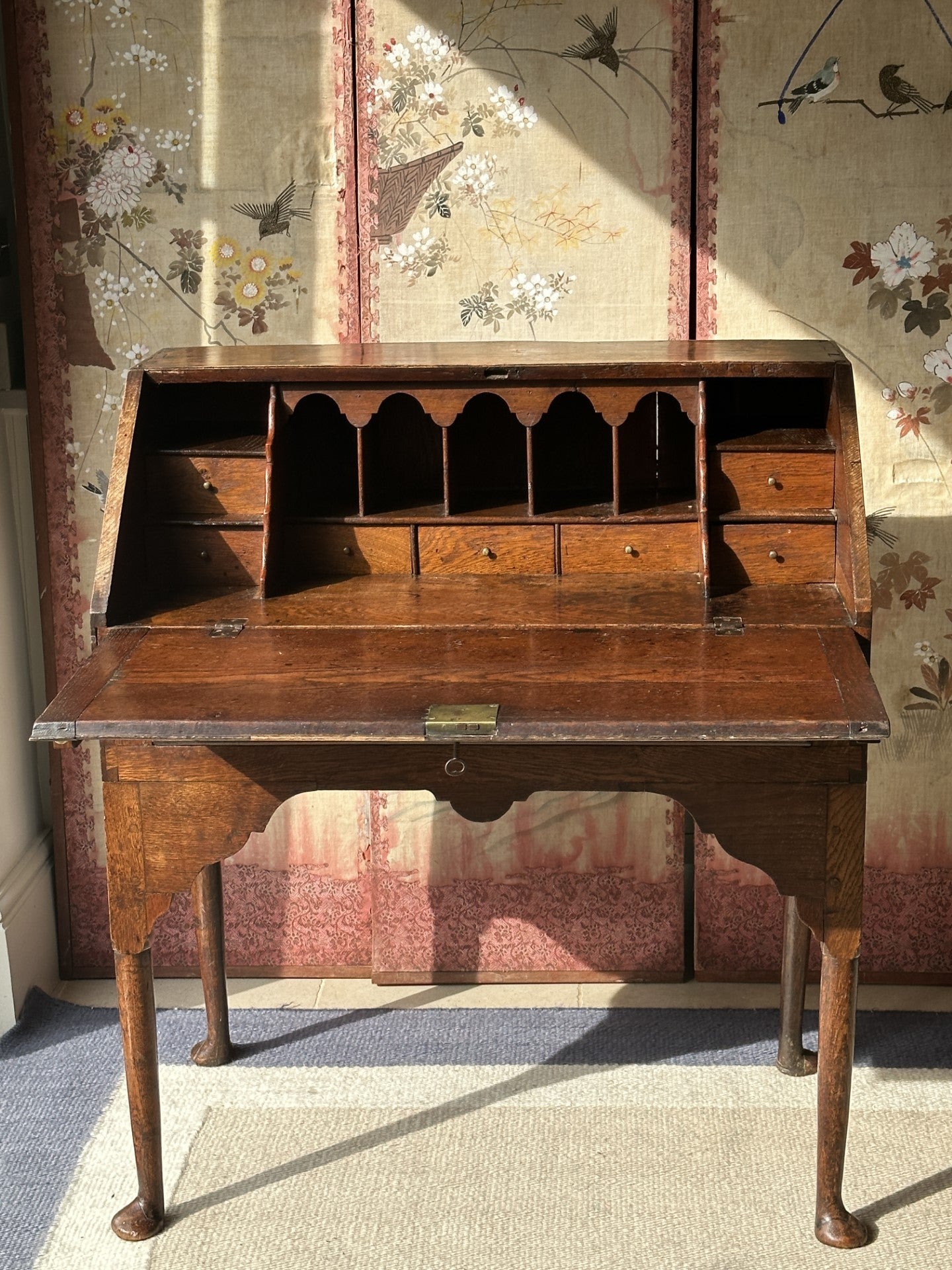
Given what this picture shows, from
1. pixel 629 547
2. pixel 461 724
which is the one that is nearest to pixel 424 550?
pixel 629 547

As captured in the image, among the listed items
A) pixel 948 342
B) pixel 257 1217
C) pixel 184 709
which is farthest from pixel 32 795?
pixel 948 342

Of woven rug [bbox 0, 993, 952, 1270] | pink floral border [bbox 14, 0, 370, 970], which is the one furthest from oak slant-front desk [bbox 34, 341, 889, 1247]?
pink floral border [bbox 14, 0, 370, 970]

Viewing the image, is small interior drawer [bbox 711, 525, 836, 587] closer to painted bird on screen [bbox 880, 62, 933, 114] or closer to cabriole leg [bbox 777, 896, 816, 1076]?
cabriole leg [bbox 777, 896, 816, 1076]

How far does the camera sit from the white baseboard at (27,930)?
3.03 metres

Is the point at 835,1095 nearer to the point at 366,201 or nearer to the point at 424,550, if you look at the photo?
the point at 424,550

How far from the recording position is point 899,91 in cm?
282

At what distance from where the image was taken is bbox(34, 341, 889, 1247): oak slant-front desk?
2.05 metres

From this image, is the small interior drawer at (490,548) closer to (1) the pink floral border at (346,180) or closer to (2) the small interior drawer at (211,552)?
(2) the small interior drawer at (211,552)

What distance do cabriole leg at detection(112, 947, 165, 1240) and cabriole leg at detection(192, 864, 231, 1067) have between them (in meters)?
0.45

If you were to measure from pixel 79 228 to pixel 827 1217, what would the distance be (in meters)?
2.31

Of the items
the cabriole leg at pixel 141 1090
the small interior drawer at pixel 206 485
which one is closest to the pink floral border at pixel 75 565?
the small interior drawer at pixel 206 485

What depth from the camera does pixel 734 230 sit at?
2.89 metres

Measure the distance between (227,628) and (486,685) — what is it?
1.60 ft

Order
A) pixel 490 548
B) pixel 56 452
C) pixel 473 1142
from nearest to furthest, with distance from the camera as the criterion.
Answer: pixel 490 548 < pixel 473 1142 < pixel 56 452
